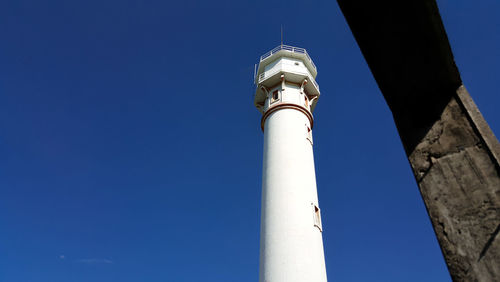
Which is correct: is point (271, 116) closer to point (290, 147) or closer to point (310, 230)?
point (290, 147)

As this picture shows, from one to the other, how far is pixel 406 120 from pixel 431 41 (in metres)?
0.48

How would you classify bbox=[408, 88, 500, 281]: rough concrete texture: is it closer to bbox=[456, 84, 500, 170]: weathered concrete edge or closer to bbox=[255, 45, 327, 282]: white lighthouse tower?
bbox=[456, 84, 500, 170]: weathered concrete edge

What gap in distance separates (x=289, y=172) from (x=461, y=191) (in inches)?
382

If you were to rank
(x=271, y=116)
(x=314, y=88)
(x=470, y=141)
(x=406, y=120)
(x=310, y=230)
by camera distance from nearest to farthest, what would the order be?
(x=470, y=141) < (x=406, y=120) < (x=310, y=230) < (x=271, y=116) < (x=314, y=88)

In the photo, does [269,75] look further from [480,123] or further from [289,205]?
[480,123]

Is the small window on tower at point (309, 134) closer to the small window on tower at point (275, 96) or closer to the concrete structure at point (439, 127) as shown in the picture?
the small window on tower at point (275, 96)

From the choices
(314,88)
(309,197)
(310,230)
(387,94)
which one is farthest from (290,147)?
(387,94)

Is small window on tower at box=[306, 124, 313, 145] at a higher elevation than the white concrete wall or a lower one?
higher

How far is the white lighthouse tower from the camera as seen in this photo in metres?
9.45

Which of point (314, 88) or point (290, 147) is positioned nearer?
point (290, 147)

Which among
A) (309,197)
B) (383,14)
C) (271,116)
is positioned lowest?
(383,14)

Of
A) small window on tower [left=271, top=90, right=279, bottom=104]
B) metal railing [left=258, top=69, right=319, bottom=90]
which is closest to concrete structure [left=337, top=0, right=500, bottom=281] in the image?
small window on tower [left=271, top=90, right=279, bottom=104]

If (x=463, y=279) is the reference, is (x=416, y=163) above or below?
above

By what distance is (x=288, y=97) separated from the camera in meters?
13.8
